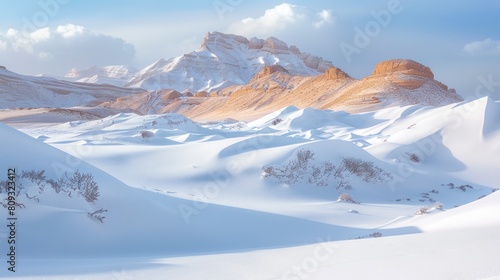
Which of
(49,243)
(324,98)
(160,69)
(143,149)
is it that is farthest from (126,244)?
(160,69)

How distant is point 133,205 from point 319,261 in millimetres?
3174

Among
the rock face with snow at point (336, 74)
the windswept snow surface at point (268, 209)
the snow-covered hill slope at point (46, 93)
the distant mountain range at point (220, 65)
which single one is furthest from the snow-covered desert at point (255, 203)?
the distant mountain range at point (220, 65)

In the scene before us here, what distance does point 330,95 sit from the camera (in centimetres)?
4941

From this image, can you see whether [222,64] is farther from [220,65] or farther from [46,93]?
[46,93]

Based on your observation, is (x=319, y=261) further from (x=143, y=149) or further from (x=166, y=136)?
(x=166, y=136)

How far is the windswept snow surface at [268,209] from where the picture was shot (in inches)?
146

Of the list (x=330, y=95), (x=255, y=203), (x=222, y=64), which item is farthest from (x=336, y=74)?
(x=222, y=64)

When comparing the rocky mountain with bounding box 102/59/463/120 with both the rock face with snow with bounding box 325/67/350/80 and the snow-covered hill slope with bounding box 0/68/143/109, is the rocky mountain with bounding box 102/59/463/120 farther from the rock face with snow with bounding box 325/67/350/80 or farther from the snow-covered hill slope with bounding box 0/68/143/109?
the snow-covered hill slope with bounding box 0/68/143/109

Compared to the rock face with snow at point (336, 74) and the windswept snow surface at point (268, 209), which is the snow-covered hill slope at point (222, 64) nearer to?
the rock face with snow at point (336, 74)

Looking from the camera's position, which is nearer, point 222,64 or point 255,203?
point 255,203

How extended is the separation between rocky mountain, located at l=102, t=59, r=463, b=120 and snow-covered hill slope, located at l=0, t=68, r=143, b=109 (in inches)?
382

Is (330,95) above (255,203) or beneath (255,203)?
Answer: above

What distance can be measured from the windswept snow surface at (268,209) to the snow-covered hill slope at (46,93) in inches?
1971

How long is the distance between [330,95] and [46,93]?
133ft
